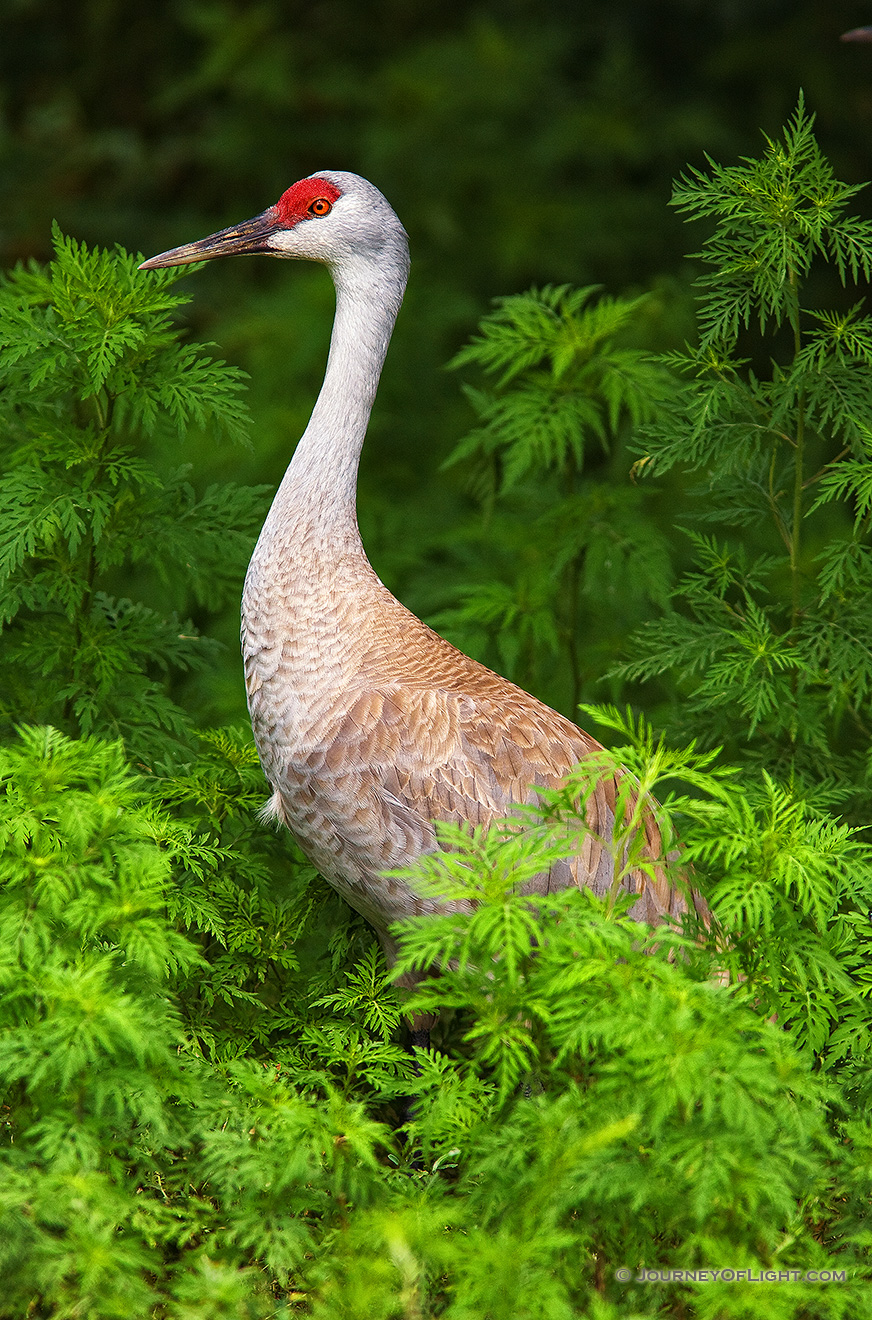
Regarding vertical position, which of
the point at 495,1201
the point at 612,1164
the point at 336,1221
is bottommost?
the point at 336,1221

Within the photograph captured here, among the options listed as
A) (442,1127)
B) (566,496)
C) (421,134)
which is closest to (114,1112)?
(442,1127)

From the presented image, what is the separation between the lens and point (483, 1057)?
211 centimetres

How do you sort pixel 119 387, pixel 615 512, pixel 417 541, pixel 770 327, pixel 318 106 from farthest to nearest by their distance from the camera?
1. pixel 318 106
2. pixel 770 327
3. pixel 417 541
4. pixel 615 512
5. pixel 119 387

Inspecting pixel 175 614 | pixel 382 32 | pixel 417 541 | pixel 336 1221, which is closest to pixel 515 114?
pixel 382 32

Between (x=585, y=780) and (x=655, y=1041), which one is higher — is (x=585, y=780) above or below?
above

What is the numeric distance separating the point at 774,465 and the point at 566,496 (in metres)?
0.86

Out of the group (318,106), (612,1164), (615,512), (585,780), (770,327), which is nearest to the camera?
(612,1164)

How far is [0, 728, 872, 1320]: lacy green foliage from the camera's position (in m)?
1.91

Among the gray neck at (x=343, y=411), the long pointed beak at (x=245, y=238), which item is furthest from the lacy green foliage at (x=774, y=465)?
the long pointed beak at (x=245, y=238)

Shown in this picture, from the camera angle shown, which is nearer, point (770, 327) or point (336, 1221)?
point (336, 1221)

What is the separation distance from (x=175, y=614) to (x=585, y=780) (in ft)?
4.97

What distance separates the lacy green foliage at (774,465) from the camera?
9.73ft

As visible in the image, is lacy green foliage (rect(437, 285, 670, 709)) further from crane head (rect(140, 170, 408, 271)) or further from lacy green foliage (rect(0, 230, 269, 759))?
lacy green foliage (rect(0, 230, 269, 759))

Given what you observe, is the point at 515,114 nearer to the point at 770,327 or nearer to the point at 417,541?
the point at 770,327
